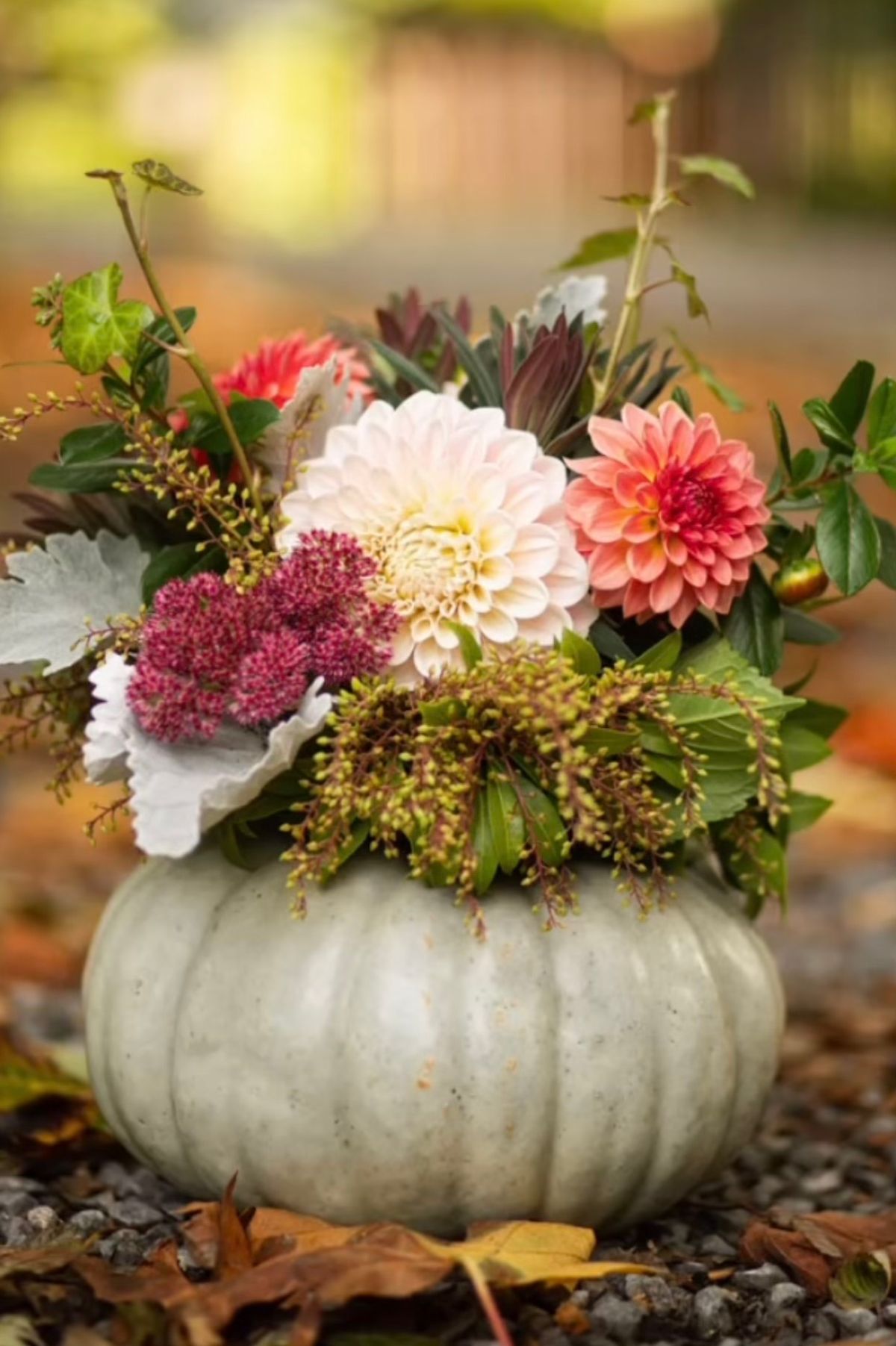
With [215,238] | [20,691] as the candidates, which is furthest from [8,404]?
[215,238]

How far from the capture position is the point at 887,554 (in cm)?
187

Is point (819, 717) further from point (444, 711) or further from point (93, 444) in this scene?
point (93, 444)

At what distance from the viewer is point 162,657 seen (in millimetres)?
1671

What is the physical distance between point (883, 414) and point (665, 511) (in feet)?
0.91

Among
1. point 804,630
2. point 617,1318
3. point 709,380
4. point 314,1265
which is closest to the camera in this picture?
point 314,1265

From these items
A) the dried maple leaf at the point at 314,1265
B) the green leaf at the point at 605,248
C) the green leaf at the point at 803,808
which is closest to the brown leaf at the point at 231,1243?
the dried maple leaf at the point at 314,1265

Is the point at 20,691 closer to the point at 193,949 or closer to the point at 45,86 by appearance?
the point at 193,949

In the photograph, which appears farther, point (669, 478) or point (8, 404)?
point (8, 404)

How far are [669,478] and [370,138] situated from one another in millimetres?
17755

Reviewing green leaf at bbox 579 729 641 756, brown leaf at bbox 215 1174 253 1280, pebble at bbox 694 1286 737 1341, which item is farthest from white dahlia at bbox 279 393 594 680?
pebble at bbox 694 1286 737 1341

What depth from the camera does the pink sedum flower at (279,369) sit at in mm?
2033

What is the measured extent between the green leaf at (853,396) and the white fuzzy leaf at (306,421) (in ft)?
1.59

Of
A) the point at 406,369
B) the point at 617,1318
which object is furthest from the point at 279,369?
the point at 617,1318

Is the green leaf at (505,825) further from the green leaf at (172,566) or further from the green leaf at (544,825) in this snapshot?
the green leaf at (172,566)
